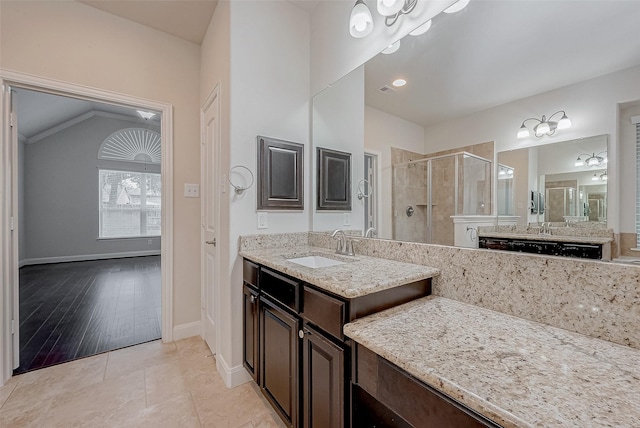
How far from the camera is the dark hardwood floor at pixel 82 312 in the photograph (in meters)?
2.18

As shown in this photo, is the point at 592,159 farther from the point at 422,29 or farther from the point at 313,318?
the point at 313,318

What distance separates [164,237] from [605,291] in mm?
2762

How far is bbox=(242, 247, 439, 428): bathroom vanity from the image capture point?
0.97m

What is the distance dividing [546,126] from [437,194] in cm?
50

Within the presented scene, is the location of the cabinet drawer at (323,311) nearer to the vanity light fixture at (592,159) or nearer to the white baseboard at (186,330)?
the vanity light fixture at (592,159)

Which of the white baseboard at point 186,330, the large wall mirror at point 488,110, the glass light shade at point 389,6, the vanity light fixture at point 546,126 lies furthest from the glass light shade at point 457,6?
the white baseboard at point 186,330

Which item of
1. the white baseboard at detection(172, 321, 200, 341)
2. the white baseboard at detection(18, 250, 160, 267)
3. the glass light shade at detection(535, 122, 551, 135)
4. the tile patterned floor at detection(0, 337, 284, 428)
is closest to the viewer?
the glass light shade at detection(535, 122, 551, 135)

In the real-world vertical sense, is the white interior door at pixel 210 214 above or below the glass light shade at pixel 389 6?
below

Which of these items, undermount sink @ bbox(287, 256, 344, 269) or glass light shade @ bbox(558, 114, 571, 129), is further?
undermount sink @ bbox(287, 256, 344, 269)

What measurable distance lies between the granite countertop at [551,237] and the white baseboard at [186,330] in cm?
252

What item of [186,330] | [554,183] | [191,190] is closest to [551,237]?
[554,183]

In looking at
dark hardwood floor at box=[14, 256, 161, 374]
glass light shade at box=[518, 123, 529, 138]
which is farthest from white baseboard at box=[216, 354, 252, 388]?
glass light shade at box=[518, 123, 529, 138]

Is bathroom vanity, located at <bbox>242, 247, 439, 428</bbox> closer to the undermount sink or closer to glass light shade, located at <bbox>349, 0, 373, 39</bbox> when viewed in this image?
the undermount sink

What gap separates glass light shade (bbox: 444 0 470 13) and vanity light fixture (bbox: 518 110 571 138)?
62cm
